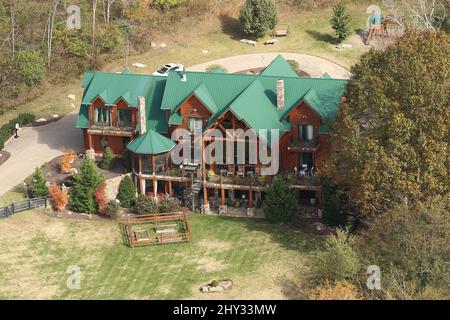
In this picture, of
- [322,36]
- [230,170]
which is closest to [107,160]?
[230,170]

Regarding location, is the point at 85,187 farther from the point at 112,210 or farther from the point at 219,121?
the point at 219,121

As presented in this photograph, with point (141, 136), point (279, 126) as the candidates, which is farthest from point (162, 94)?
point (279, 126)

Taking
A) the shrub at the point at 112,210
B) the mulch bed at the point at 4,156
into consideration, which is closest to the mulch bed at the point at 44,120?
the mulch bed at the point at 4,156

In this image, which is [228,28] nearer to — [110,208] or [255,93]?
[255,93]

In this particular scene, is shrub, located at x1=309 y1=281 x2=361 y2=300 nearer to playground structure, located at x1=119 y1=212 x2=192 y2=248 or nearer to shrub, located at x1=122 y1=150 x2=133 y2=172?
playground structure, located at x1=119 y1=212 x2=192 y2=248

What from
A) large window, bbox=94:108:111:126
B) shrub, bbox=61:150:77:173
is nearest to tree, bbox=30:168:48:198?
shrub, bbox=61:150:77:173

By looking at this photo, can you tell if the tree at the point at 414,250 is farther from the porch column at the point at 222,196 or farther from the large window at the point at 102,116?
the large window at the point at 102,116
